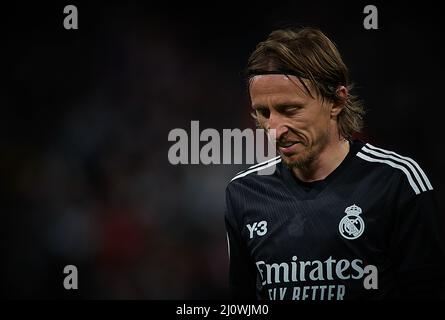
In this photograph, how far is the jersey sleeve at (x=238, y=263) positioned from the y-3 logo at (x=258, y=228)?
123 millimetres

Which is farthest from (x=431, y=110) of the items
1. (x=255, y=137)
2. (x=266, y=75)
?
(x=266, y=75)

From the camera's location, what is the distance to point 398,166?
2684 mm

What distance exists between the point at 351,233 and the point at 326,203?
191mm

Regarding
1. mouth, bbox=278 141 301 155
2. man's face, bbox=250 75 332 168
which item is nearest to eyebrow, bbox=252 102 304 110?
man's face, bbox=250 75 332 168

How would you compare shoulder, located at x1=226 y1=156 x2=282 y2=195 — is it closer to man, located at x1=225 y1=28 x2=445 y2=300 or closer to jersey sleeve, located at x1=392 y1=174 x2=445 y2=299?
man, located at x1=225 y1=28 x2=445 y2=300

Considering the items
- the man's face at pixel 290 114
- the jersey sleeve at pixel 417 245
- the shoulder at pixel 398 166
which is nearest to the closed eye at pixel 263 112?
the man's face at pixel 290 114

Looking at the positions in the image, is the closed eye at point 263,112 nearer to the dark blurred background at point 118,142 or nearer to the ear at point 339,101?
the ear at point 339,101

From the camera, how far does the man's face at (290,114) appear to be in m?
2.64

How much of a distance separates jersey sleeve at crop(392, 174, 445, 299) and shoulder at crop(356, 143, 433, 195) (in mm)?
29

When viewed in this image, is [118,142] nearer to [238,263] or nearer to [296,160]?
Answer: [238,263]

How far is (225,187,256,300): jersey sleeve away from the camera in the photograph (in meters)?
2.96

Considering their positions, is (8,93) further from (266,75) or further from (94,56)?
(266,75)

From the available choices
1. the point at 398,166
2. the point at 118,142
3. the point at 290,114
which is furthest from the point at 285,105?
the point at 118,142
